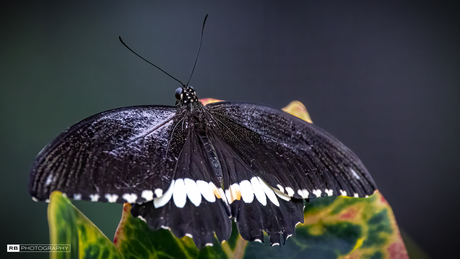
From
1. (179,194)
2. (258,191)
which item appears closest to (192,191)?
(179,194)

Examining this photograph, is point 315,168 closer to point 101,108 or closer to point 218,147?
point 218,147

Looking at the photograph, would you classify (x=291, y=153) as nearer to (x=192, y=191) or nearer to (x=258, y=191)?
(x=258, y=191)

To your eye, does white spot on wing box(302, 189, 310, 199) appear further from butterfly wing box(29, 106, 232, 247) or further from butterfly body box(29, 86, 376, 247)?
butterfly wing box(29, 106, 232, 247)

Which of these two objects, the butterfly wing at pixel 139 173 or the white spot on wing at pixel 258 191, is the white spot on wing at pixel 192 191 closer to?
the butterfly wing at pixel 139 173

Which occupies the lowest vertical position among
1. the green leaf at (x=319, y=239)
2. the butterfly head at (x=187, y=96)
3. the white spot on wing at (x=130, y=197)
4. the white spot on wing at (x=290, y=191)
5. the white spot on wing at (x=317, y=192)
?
the green leaf at (x=319, y=239)

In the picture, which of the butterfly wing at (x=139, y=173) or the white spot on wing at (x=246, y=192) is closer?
the butterfly wing at (x=139, y=173)

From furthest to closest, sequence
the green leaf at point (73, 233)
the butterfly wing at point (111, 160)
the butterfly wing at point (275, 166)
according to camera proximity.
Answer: the butterfly wing at point (275, 166) < the butterfly wing at point (111, 160) < the green leaf at point (73, 233)

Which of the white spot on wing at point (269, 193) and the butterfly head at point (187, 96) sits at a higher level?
the butterfly head at point (187, 96)

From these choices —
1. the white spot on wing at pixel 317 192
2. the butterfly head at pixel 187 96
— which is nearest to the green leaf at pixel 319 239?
the white spot on wing at pixel 317 192

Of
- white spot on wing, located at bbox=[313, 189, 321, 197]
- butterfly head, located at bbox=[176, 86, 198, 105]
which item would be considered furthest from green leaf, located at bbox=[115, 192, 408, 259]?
butterfly head, located at bbox=[176, 86, 198, 105]
